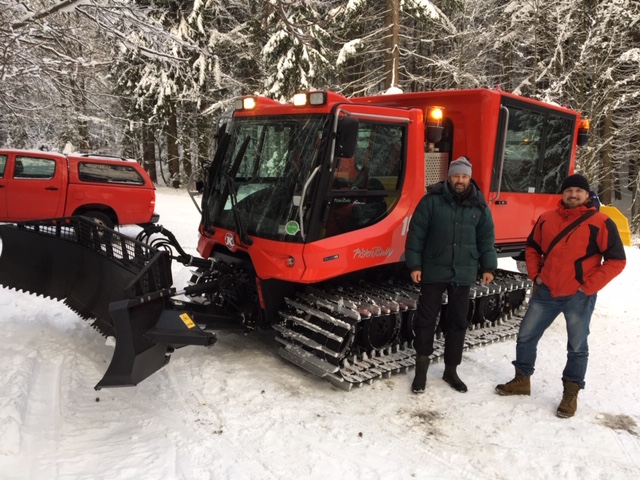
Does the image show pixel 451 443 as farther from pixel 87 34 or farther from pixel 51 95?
pixel 87 34

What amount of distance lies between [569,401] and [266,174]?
3.29 meters

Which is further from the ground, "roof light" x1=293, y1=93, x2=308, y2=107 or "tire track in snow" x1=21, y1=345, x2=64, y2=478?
"roof light" x1=293, y1=93, x2=308, y2=107

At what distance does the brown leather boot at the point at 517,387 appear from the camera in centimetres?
455

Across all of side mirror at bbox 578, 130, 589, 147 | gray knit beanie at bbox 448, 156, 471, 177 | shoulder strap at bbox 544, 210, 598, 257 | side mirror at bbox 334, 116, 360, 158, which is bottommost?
shoulder strap at bbox 544, 210, 598, 257

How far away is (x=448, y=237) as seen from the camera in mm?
4395

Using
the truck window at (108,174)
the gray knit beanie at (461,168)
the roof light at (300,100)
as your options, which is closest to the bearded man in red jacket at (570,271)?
the gray knit beanie at (461,168)

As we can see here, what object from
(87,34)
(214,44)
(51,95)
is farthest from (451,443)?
(214,44)

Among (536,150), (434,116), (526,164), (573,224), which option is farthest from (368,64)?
(573,224)

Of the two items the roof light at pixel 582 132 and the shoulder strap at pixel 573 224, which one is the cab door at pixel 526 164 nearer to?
the roof light at pixel 582 132

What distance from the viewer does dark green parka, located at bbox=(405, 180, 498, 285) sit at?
440 centimetres

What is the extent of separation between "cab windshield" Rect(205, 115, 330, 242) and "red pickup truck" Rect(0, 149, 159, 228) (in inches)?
238

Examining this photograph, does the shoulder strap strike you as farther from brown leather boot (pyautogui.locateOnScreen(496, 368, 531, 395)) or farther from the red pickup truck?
the red pickup truck

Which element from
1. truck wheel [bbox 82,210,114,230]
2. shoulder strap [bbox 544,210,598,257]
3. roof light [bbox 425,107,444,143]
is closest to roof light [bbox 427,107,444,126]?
roof light [bbox 425,107,444,143]

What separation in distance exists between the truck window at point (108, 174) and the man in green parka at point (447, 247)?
8394 millimetres
